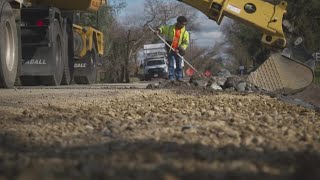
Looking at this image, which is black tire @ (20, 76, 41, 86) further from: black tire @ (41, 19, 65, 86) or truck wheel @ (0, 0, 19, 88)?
truck wheel @ (0, 0, 19, 88)

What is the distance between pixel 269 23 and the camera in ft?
42.8

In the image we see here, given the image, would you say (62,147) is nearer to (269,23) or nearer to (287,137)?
(287,137)

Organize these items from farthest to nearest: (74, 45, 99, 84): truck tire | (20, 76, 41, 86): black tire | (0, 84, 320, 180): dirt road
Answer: (74, 45, 99, 84): truck tire, (20, 76, 41, 86): black tire, (0, 84, 320, 180): dirt road

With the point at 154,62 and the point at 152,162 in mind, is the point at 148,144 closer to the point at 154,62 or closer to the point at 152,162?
the point at 152,162

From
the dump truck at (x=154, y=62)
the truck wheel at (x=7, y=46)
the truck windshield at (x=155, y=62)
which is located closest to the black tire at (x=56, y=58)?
the truck wheel at (x=7, y=46)

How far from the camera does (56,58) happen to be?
14180 millimetres

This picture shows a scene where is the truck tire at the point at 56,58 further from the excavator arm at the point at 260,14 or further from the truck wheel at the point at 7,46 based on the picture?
the excavator arm at the point at 260,14

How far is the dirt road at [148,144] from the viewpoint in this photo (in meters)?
3.52

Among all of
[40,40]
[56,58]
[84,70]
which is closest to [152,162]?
[40,40]

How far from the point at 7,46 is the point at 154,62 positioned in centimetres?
3934

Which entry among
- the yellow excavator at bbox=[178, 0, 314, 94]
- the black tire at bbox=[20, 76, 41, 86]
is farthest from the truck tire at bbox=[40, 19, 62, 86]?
the yellow excavator at bbox=[178, 0, 314, 94]

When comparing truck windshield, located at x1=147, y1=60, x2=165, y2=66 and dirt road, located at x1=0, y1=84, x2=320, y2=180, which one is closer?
dirt road, located at x1=0, y1=84, x2=320, y2=180

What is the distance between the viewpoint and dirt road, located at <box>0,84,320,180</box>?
3.52m

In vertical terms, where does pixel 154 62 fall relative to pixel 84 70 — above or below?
below
